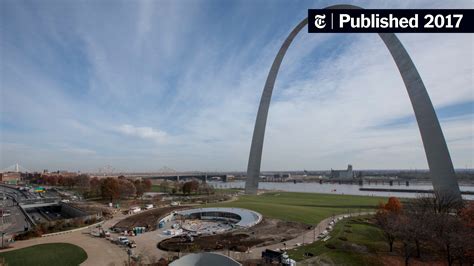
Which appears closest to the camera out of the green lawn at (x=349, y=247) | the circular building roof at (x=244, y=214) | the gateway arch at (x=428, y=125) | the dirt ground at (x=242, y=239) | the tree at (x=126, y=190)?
the green lawn at (x=349, y=247)

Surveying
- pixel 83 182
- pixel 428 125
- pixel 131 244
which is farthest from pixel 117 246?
pixel 83 182

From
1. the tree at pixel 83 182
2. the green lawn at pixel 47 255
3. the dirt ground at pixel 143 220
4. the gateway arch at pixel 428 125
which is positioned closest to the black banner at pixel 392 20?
the gateway arch at pixel 428 125

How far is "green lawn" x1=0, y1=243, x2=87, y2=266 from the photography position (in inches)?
756

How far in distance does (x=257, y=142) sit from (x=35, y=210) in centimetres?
4694

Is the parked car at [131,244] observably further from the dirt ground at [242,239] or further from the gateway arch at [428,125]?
the gateway arch at [428,125]

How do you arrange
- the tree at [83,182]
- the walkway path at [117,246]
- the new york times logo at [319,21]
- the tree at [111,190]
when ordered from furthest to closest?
the tree at [83,182] → the tree at [111,190] → the walkway path at [117,246] → the new york times logo at [319,21]

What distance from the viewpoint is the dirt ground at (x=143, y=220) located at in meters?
30.1

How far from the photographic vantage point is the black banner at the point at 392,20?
16500 mm

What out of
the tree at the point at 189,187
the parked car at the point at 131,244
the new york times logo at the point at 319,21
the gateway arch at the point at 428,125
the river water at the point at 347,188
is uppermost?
the new york times logo at the point at 319,21

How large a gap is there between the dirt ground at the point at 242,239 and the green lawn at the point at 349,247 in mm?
3246

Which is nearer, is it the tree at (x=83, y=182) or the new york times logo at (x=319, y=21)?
the new york times logo at (x=319, y=21)

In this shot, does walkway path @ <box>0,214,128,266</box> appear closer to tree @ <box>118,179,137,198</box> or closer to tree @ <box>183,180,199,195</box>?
tree @ <box>118,179,137,198</box>

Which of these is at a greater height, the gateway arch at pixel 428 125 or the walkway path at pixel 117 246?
the gateway arch at pixel 428 125

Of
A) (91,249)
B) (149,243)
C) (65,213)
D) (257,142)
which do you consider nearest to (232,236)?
(149,243)
